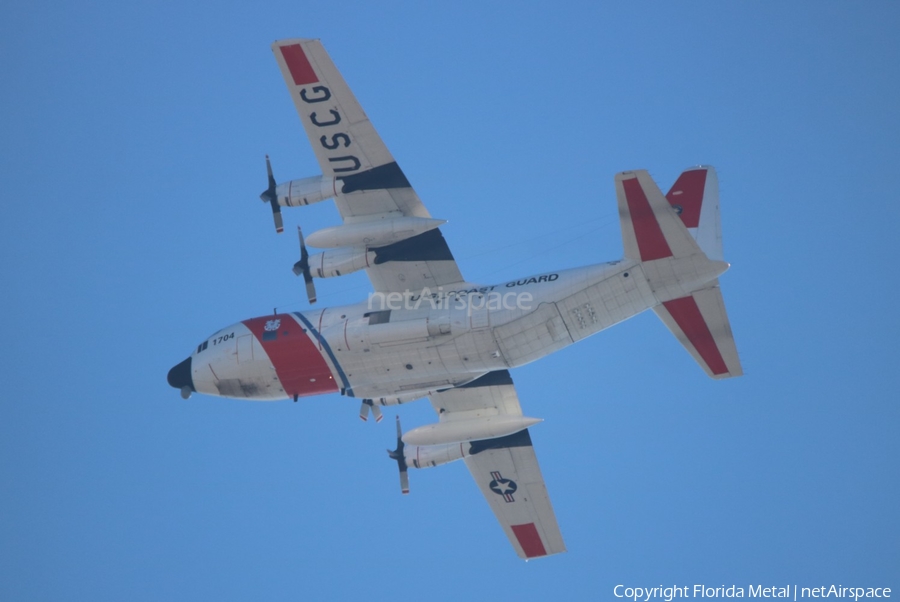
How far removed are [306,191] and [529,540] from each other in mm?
13002

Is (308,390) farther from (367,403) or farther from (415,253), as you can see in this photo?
(415,253)

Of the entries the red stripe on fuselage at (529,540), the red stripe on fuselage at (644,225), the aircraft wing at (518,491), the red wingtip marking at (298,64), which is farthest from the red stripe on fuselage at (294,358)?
the red stripe on fuselage at (644,225)

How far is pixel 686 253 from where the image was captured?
29.9 metres

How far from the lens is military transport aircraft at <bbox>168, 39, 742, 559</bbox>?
30734 millimetres

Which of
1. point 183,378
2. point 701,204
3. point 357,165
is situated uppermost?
point 357,165

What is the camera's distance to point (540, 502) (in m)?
36.8

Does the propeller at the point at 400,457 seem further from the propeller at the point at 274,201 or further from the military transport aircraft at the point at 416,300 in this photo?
the propeller at the point at 274,201

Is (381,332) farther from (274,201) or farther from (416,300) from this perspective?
(274,201)

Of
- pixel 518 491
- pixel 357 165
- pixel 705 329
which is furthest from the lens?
pixel 518 491

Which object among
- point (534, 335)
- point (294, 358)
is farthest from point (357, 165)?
point (534, 335)

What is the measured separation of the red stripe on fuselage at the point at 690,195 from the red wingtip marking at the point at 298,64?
10295 mm

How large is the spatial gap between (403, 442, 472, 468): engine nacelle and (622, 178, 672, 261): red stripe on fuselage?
9554mm

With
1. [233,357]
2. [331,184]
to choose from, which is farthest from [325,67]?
[233,357]

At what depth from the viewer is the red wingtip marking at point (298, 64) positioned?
102 feet
